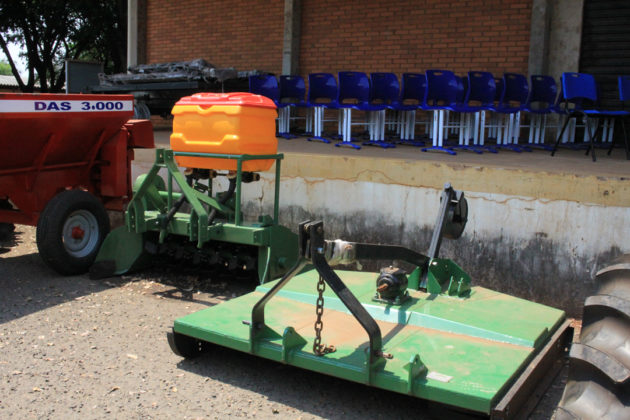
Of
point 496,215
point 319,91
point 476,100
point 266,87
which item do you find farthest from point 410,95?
point 496,215

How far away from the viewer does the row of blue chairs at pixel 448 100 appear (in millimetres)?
8383

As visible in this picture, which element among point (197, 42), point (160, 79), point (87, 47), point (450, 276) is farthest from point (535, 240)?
point (87, 47)

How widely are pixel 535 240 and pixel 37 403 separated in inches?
152

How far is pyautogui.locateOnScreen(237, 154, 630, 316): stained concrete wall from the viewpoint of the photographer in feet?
15.9

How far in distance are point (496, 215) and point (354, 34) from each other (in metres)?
7.05

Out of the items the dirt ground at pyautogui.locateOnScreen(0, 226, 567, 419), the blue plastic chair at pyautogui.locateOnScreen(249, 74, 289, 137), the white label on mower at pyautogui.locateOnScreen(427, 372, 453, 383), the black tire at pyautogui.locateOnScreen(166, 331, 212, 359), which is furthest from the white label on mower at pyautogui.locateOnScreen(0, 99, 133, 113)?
the white label on mower at pyautogui.locateOnScreen(427, 372, 453, 383)

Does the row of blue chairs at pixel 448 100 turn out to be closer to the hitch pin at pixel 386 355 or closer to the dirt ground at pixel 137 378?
the dirt ground at pixel 137 378

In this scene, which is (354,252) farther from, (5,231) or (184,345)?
(5,231)

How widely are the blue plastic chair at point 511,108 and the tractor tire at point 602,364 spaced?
21.9 feet

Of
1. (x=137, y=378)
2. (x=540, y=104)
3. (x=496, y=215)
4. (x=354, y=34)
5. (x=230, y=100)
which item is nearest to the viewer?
(x=137, y=378)

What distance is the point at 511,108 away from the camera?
8836mm

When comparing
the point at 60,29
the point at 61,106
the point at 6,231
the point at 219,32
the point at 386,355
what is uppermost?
the point at 60,29

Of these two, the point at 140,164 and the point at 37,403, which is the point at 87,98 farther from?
the point at 37,403

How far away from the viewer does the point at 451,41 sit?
1048 centimetres
